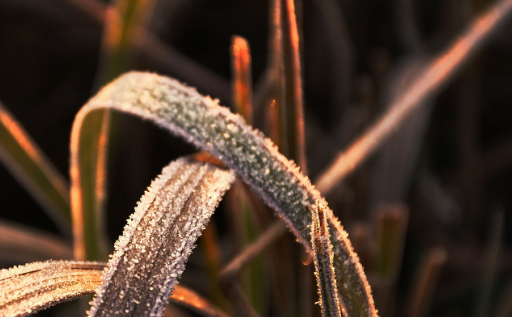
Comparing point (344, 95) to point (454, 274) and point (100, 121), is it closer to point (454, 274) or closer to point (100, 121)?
point (454, 274)

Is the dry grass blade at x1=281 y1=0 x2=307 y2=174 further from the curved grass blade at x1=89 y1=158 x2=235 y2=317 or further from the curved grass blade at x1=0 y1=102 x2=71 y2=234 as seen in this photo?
the curved grass blade at x1=0 y1=102 x2=71 y2=234

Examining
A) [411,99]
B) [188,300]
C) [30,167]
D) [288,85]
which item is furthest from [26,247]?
[411,99]

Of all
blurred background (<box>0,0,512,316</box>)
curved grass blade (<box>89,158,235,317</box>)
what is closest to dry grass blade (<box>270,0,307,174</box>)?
curved grass blade (<box>89,158,235,317</box>)

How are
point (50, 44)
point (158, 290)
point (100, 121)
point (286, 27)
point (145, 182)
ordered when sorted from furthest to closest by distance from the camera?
point (50, 44) < point (145, 182) < point (100, 121) < point (286, 27) < point (158, 290)

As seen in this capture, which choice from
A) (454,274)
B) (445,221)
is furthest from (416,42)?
(454,274)

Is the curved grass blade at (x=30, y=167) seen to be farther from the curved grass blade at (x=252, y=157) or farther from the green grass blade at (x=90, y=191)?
the curved grass blade at (x=252, y=157)
